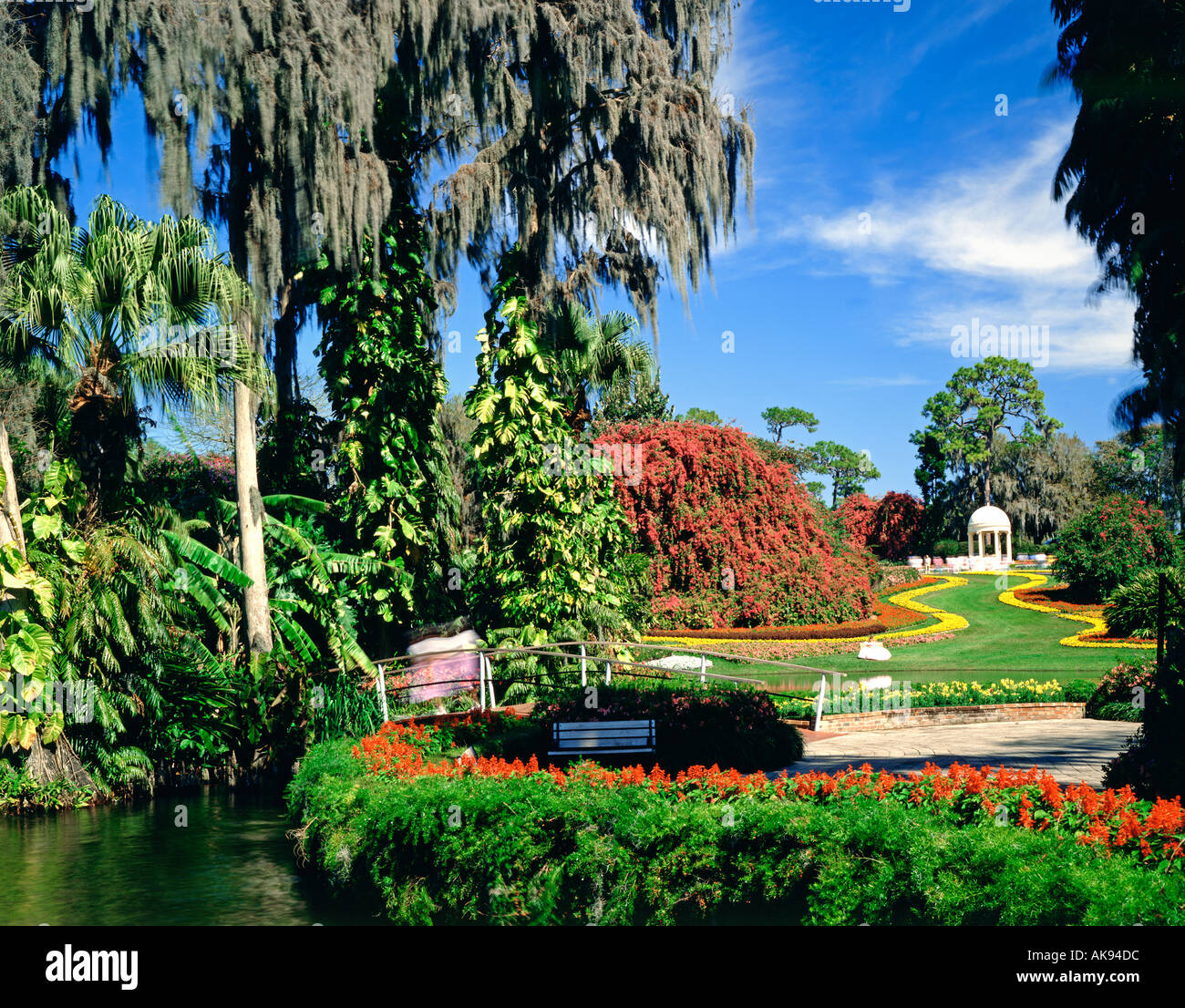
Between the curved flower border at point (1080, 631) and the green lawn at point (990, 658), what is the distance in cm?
23

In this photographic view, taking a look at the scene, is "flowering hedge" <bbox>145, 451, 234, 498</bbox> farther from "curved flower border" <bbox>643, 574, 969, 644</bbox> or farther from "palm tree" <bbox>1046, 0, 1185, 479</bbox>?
"palm tree" <bbox>1046, 0, 1185, 479</bbox>

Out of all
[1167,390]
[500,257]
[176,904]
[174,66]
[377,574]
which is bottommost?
[176,904]

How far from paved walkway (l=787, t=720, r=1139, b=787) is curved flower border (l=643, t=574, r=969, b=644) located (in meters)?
9.79

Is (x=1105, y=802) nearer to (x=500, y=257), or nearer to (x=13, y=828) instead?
(x=13, y=828)

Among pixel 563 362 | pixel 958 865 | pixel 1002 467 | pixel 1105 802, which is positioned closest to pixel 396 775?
pixel 958 865

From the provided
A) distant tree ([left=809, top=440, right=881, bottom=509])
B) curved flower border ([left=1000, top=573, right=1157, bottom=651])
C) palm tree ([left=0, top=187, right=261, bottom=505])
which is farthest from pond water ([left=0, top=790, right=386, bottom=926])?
distant tree ([left=809, top=440, right=881, bottom=509])

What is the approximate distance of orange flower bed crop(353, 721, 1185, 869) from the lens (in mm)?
5754

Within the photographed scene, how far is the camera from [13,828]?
11.7 meters

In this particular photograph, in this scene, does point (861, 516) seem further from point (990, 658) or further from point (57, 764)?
point (57, 764)

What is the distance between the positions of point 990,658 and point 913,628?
165 inches

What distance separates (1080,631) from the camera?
2812 centimetres

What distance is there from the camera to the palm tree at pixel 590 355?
18469 mm

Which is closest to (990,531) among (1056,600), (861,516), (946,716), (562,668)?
(861,516)

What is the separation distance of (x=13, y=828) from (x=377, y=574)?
7661 mm
